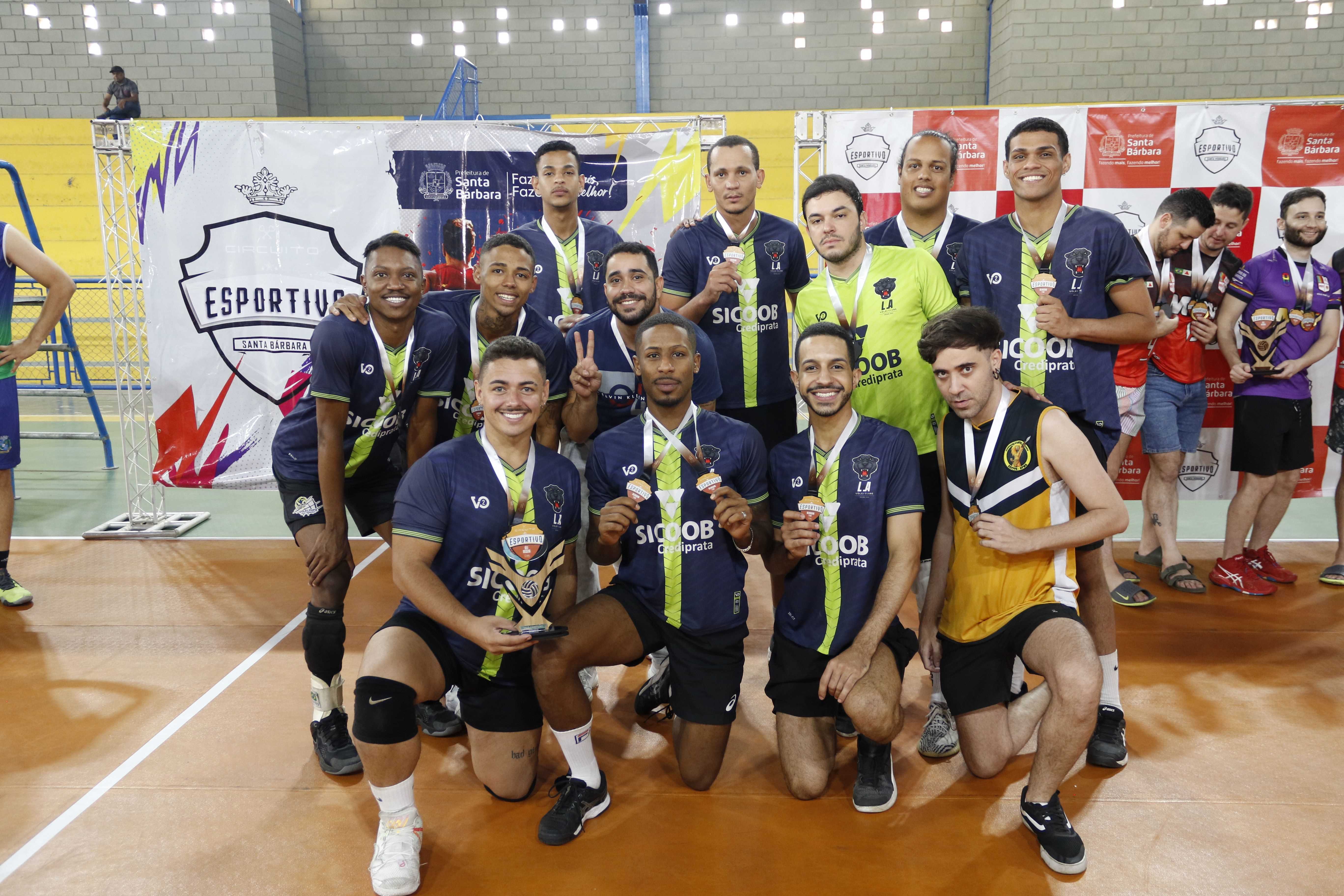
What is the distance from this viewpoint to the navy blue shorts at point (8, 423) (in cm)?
493

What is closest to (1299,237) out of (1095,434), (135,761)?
(1095,434)

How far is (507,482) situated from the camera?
9.87 ft

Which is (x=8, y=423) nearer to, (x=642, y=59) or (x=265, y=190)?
(x=265, y=190)

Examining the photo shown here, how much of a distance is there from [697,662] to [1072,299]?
2060 millimetres

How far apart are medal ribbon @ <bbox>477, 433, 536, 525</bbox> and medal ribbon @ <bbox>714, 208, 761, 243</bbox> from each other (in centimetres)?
156

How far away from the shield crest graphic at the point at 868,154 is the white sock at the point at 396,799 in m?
4.93

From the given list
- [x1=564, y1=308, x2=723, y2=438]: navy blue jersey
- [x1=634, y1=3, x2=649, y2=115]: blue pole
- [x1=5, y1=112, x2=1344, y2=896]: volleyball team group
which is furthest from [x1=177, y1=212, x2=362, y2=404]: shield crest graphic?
[x1=634, y1=3, x2=649, y2=115]: blue pole

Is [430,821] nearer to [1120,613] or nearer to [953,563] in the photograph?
[953,563]

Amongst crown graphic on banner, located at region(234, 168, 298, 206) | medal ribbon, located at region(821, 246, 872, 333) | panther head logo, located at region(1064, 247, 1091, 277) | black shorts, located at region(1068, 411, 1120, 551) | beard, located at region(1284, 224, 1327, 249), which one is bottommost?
black shorts, located at region(1068, 411, 1120, 551)

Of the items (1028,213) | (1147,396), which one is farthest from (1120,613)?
(1028,213)

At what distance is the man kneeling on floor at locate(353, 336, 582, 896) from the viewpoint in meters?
2.80

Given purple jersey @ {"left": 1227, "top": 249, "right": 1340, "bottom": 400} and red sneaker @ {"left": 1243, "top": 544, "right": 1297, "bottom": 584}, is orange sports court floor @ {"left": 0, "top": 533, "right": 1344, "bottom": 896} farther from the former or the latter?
purple jersey @ {"left": 1227, "top": 249, "right": 1340, "bottom": 400}

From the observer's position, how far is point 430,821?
3006 mm

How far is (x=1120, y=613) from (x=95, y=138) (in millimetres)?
7204
